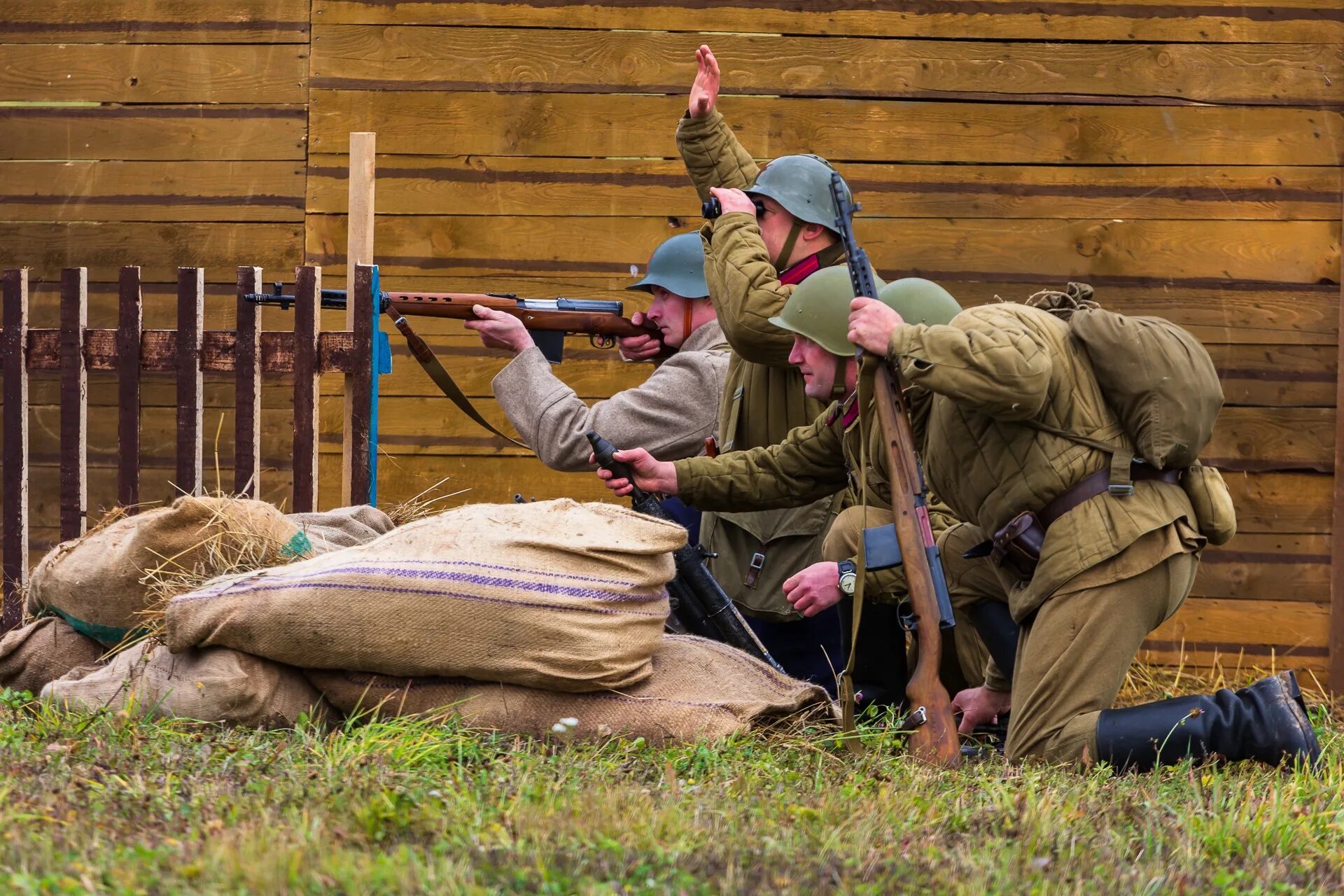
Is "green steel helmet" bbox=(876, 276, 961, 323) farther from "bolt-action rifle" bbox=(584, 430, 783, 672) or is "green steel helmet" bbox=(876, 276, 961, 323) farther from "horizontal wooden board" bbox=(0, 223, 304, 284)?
"horizontal wooden board" bbox=(0, 223, 304, 284)

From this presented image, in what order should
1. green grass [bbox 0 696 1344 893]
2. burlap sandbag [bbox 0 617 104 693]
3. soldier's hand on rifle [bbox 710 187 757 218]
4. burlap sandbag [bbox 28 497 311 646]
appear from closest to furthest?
green grass [bbox 0 696 1344 893] → burlap sandbag [bbox 28 497 311 646] → burlap sandbag [bbox 0 617 104 693] → soldier's hand on rifle [bbox 710 187 757 218]

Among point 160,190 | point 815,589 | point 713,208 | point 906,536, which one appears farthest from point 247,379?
point 906,536

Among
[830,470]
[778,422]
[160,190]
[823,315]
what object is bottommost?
[830,470]

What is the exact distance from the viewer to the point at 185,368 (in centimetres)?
543

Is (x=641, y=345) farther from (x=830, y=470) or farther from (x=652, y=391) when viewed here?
(x=830, y=470)

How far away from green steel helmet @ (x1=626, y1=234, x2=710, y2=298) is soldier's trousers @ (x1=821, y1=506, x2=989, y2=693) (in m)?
1.13

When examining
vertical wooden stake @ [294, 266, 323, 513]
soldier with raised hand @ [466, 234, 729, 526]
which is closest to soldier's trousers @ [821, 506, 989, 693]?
soldier with raised hand @ [466, 234, 729, 526]

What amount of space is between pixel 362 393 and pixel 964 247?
3.01m

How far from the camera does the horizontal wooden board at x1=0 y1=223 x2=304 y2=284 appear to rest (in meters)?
6.73

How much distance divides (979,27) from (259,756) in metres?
4.96

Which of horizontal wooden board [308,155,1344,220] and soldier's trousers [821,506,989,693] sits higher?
horizontal wooden board [308,155,1344,220]

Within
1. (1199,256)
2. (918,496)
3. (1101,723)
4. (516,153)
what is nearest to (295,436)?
(516,153)

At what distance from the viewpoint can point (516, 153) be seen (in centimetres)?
670

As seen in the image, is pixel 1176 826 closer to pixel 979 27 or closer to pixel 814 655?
pixel 814 655
